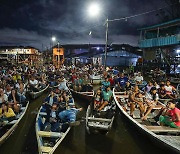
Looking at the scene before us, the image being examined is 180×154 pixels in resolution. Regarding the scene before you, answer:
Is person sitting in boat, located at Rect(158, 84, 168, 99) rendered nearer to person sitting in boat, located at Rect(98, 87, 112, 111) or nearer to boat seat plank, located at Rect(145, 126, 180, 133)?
person sitting in boat, located at Rect(98, 87, 112, 111)

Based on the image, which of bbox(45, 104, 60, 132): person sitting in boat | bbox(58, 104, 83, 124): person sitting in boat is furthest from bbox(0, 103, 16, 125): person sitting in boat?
bbox(58, 104, 83, 124): person sitting in boat

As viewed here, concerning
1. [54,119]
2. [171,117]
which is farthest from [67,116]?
[171,117]

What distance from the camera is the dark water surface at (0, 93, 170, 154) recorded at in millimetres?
7426

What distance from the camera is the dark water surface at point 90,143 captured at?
7426mm

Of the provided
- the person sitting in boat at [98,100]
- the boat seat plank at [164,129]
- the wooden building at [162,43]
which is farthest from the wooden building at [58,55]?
the boat seat plank at [164,129]

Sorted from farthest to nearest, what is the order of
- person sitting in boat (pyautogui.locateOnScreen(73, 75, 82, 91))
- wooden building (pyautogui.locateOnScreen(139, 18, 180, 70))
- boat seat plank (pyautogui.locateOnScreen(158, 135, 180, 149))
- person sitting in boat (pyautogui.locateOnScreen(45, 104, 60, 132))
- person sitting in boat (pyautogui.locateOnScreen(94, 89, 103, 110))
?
wooden building (pyautogui.locateOnScreen(139, 18, 180, 70))
person sitting in boat (pyautogui.locateOnScreen(73, 75, 82, 91))
person sitting in boat (pyautogui.locateOnScreen(94, 89, 103, 110))
person sitting in boat (pyautogui.locateOnScreen(45, 104, 60, 132))
boat seat plank (pyautogui.locateOnScreen(158, 135, 180, 149))

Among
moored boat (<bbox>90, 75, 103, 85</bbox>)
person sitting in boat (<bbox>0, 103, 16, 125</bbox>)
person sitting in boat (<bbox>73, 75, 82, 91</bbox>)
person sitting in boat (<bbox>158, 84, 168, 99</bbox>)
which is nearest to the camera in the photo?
person sitting in boat (<bbox>0, 103, 16, 125</bbox>)

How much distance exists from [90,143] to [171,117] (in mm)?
3678

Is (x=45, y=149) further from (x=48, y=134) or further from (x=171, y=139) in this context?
(x=171, y=139)

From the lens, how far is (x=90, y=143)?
8.04m

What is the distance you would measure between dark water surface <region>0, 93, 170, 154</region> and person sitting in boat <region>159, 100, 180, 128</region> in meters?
1.11

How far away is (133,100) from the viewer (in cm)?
1043

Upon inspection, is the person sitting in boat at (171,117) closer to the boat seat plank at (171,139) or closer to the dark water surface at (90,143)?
the boat seat plank at (171,139)

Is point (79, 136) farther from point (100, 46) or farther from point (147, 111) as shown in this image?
point (100, 46)
